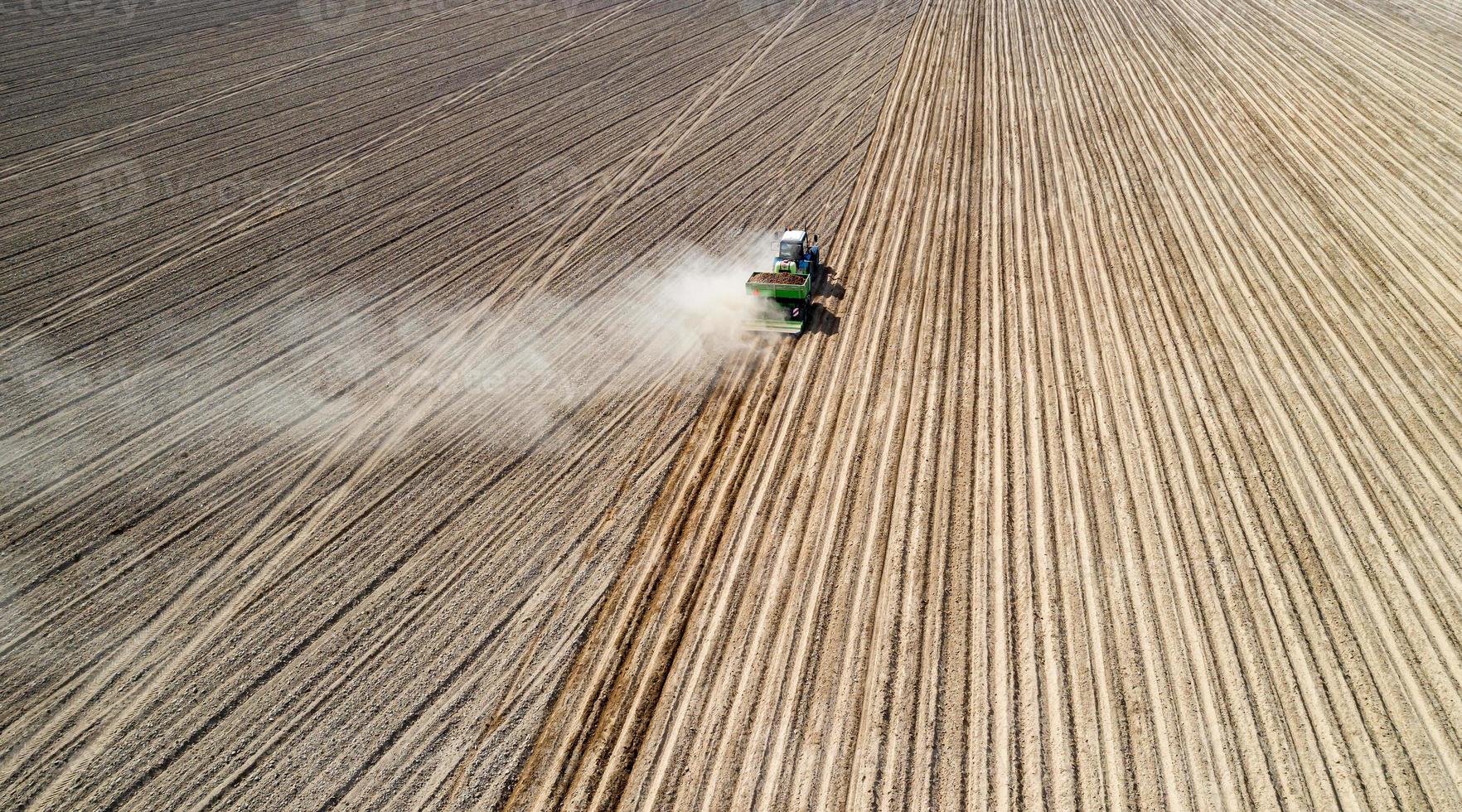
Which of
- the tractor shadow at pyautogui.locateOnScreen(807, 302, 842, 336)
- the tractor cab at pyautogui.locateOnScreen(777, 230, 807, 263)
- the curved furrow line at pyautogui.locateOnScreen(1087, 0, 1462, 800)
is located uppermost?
the tractor cab at pyautogui.locateOnScreen(777, 230, 807, 263)

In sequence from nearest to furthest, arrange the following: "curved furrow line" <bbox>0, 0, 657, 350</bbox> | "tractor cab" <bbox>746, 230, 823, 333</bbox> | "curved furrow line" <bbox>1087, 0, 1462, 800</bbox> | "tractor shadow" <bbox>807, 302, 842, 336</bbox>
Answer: "curved furrow line" <bbox>1087, 0, 1462, 800</bbox> → "tractor cab" <bbox>746, 230, 823, 333</bbox> → "tractor shadow" <bbox>807, 302, 842, 336</bbox> → "curved furrow line" <bbox>0, 0, 657, 350</bbox>

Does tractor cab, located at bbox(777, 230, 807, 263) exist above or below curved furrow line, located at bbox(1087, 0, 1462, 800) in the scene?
above

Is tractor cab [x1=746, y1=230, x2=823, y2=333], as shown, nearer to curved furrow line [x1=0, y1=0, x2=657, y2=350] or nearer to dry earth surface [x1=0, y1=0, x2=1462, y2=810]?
dry earth surface [x1=0, y1=0, x2=1462, y2=810]

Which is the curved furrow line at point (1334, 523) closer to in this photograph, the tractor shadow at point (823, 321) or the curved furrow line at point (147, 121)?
the tractor shadow at point (823, 321)

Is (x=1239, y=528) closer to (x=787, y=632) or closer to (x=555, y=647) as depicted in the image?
(x=787, y=632)

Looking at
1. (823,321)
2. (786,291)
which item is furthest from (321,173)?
(823,321)

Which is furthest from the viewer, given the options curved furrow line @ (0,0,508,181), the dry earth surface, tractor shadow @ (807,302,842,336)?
curved furrow line @ (0,0,508,181)

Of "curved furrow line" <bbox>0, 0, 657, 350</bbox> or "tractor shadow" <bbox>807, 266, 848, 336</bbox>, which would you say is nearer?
"tractor shadow" <bbox>807, 266, 848, 336</bbox>

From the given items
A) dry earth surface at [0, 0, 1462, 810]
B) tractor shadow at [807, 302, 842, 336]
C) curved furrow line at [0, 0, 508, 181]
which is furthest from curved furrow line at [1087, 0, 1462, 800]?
curved furrow line at [0, 0, 508, 181]

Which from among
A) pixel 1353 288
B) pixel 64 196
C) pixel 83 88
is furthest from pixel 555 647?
pixel 83 88

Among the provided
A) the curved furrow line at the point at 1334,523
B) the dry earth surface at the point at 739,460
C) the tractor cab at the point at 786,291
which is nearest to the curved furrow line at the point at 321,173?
the dry earth surface at the point at 739,460
